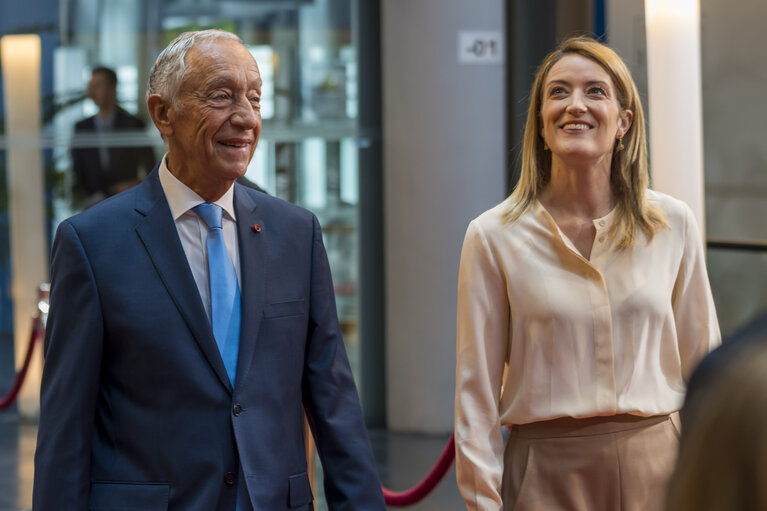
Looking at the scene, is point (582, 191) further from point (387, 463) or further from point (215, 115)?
point (387, 463)

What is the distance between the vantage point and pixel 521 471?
2549 millimetres

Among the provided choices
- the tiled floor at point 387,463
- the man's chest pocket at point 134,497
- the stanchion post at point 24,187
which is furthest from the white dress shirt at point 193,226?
the stanchion post at point 24,187

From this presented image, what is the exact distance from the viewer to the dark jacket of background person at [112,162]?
827cm

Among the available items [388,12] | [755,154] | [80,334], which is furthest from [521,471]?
[388,12]

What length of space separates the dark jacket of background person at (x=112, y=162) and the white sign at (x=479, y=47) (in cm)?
259

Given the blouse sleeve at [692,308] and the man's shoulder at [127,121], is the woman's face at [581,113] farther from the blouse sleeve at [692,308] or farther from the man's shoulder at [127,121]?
the man's shoulder at [127,121]

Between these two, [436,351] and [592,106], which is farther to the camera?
[436,351]

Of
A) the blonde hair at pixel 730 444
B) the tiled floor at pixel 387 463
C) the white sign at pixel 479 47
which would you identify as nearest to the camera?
the blonde hair at pixel 730 444

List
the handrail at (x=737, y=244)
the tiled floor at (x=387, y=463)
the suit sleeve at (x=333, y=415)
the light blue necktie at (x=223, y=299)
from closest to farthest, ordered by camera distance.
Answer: the light blue necktie at (x=223, y=299), the suit sleeve at (x=333, y=415), the handrail at (x=737, y=244), the tiled floor at (x=387, y=463)

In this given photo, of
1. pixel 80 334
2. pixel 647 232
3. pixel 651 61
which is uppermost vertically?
pixel 651 61

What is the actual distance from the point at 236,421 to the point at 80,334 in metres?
0.36

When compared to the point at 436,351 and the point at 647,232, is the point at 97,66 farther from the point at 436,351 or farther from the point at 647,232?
the point at 647,232

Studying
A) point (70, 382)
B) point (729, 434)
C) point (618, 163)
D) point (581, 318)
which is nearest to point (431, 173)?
point (618, 163)

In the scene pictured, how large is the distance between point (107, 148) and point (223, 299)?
20.9 feet
